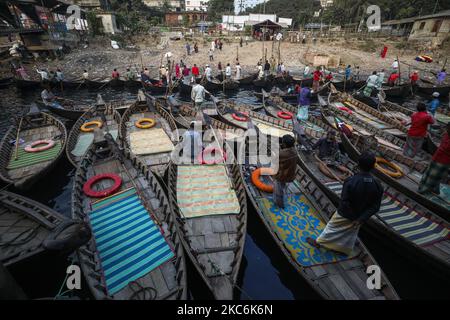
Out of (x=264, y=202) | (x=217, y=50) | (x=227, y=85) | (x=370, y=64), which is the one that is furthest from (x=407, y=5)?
(x=264, y=202)

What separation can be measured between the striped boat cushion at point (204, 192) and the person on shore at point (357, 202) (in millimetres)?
2950

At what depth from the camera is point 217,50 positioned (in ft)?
126

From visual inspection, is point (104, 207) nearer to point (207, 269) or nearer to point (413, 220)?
point (207, 269)

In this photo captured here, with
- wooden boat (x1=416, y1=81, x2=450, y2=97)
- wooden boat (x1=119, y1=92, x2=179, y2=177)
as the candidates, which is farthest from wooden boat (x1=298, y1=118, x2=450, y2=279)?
wooden boat (x1=416, y1=81, x2=450, y2=97)

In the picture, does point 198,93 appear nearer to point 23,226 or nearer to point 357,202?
point 23,226

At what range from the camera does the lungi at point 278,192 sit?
720 cm

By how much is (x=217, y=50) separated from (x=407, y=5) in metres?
41.5

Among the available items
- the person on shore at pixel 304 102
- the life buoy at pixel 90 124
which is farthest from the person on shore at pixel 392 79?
the life buoy at pixel 90 124

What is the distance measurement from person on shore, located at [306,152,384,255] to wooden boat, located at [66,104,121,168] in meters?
9.41

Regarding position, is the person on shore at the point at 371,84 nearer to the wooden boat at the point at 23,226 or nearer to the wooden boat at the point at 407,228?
the wooden boat at the point at 407,228

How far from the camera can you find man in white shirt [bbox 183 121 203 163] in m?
8.99

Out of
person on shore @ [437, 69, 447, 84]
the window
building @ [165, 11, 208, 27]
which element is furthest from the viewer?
building @ [165, 11, 208, 27]

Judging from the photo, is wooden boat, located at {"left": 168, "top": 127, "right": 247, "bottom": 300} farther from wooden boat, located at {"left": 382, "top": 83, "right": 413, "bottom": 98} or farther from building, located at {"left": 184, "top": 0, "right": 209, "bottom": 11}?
building, located at {"left": 184, "top": 0, "right": 209, "bottom": 11}

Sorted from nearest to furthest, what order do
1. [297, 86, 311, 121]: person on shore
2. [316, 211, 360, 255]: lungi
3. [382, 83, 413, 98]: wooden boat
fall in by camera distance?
[316, 211, 360, 255]: lungi, [297, 86, 311, 121]: person on shore, [382, 83, 413, 98]: wooden boat
